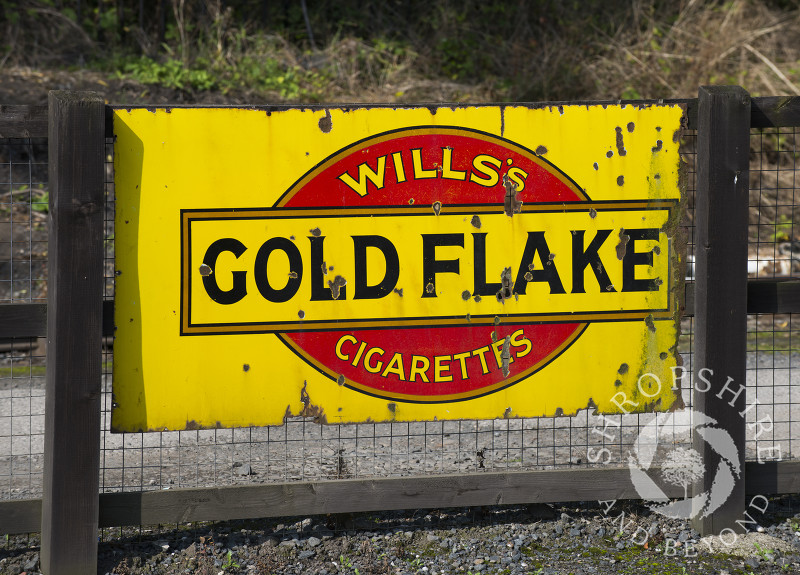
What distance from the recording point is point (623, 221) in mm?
3762

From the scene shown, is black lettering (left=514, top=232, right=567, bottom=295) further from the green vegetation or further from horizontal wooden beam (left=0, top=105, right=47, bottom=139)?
the green vegetation

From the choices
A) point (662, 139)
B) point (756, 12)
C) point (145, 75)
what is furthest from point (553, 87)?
point (662, 139)

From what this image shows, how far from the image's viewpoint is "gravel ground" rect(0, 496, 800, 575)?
3.58 m

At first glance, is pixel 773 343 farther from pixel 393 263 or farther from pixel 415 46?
pixel 415 46

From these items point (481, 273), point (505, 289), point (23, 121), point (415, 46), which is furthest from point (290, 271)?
point (415, 46)

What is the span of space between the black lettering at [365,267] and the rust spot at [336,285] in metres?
0.06

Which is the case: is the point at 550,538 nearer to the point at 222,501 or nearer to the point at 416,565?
the point at 416,565

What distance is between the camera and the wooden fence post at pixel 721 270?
3.68m

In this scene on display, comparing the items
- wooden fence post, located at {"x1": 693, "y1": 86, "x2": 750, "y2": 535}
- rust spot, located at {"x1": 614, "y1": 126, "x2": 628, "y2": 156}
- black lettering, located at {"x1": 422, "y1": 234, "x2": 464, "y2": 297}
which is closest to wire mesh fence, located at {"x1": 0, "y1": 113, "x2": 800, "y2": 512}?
wooden fence post, located at {"x1": 693, "y1": 86, "x2": 750, "y2": 535}

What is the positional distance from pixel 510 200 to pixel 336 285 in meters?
0.84

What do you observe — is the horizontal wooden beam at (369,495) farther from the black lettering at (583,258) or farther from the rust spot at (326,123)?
the rust spot at (326,123)

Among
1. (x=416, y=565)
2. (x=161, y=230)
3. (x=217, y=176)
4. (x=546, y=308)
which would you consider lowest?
(x=416, y=565)

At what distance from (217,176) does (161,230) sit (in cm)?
32

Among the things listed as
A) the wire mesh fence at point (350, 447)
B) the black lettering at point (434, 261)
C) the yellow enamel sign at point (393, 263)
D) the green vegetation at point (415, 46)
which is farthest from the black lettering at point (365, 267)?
the green vegetation at point (415, 46)
